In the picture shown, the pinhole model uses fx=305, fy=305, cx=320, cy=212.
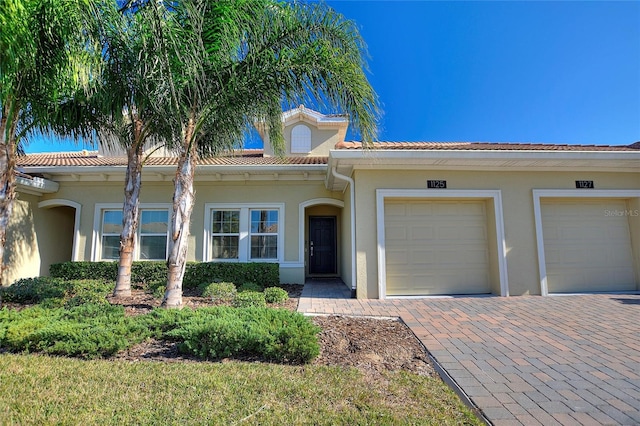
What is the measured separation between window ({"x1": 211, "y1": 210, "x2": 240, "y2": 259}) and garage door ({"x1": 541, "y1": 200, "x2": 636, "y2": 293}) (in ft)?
29.2

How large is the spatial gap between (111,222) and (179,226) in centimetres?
615

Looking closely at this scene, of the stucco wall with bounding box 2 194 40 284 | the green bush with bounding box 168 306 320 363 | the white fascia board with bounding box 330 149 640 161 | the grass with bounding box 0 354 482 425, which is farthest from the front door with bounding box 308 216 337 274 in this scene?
the stucco wall with bounding box 2 194 40 284

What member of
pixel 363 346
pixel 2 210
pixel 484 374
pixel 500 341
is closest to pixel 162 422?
pixel 363 346

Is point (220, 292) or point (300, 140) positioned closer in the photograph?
point (220, 292)

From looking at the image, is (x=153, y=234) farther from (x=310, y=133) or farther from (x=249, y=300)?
(x=310, y=133)

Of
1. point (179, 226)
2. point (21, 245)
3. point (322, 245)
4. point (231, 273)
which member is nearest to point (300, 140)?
point (322, 245)

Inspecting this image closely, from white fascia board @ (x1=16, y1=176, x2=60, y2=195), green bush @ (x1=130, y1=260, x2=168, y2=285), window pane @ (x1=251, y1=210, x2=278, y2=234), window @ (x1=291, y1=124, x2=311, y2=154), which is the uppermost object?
window @ (x1=291, y1=124, x2=311, y2=154)

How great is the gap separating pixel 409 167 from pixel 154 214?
8189mm

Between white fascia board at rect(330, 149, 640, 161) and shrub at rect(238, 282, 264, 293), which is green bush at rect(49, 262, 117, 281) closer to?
shrub at rect(238, 282, 264, 293)

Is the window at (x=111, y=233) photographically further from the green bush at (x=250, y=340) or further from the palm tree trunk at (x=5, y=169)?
the green bush at (x=250, y=340)

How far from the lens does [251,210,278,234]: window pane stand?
10039mm

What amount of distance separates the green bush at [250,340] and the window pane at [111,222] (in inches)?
301

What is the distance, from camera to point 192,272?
9125mm

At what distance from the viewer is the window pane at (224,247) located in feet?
32.6
